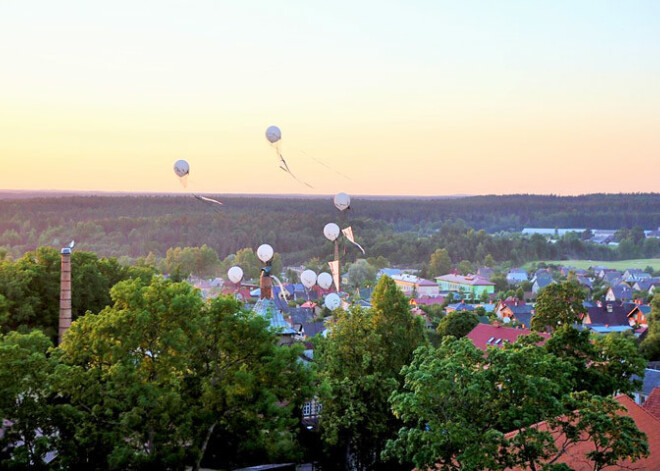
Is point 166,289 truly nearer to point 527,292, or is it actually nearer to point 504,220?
point 527,292

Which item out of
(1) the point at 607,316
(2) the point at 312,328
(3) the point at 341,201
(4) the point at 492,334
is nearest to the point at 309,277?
(2) the point at 312,328

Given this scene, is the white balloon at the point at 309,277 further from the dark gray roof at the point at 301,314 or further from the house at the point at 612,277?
the house at the point at 612,277

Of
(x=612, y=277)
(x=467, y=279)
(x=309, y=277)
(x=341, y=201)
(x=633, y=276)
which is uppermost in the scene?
(x=341, y=201)

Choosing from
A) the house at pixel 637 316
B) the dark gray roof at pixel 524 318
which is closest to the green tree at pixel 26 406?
the dark gray roof at pixel 524 318

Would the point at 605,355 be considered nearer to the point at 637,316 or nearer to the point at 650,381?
the point at 650,381

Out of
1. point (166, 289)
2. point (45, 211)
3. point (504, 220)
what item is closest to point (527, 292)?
point (45, 211)

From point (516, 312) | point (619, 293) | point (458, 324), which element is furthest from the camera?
point (619, 293)

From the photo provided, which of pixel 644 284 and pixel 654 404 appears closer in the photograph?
pixel 654 404
